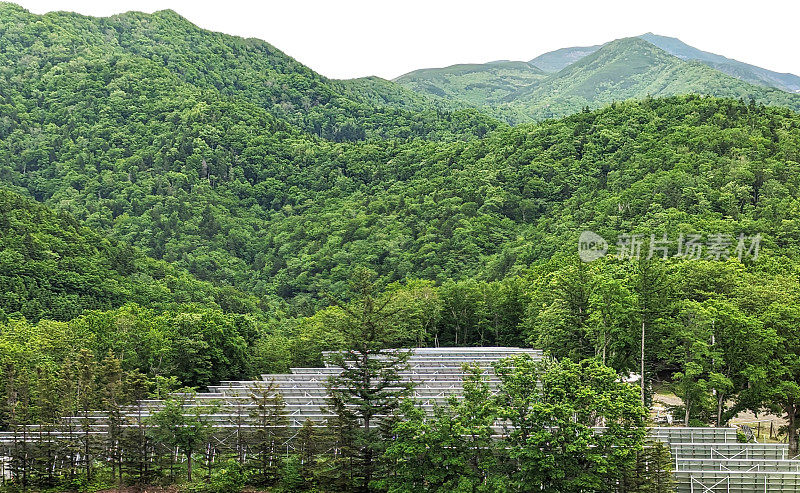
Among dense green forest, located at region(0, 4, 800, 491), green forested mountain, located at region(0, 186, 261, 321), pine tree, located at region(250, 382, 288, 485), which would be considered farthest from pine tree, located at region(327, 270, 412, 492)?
green forested mountain, located at region(0, 186, 261, 321)

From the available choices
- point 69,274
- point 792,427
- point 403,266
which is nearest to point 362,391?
point 792,427

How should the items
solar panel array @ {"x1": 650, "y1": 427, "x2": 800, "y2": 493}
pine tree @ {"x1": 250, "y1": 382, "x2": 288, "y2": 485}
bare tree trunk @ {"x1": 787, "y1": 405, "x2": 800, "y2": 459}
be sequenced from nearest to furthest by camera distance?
solar panel array @ {"x1": 650, "y1": 427, "x2": 800, "y2": 493}, pine tree @ {"x1": 250, "y1": 382, "x2": 288, "y2": 485}, bare tree trunk @ {"x1": 787, "y1": 405, "x2": 800, "y2": 459}

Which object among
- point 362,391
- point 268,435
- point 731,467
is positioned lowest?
point 731,467

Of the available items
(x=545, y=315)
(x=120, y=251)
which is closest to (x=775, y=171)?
(x=545, y=315)

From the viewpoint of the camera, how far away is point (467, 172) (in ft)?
488

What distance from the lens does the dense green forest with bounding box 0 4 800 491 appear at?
139 ft

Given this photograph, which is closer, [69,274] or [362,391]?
[362,391]

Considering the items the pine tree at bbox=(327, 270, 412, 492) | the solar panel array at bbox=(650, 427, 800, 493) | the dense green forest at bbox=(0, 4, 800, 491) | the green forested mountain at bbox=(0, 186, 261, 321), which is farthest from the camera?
the green forested mountain at bbox=(0, 186, 261, 321)

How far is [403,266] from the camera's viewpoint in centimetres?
12375

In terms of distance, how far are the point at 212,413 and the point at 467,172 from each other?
107 m

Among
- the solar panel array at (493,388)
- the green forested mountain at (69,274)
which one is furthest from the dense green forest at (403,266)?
the solar panel array at (493,388)

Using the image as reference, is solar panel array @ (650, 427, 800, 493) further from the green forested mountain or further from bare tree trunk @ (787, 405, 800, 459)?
the green forested mountain

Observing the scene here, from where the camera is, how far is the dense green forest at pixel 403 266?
42406 mm

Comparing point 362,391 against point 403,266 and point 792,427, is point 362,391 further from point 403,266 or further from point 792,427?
point 403,266
